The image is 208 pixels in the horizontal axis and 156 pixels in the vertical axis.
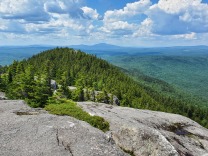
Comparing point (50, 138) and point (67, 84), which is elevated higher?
point (50, 138)

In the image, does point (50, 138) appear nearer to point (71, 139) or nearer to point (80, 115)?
point (71, 139)

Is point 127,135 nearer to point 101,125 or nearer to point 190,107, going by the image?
point 101,125

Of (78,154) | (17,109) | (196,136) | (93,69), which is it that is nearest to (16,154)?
(78,154)

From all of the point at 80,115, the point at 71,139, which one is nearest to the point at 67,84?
the point at 80,115

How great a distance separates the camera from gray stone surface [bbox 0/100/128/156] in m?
19.7

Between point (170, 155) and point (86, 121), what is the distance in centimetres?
1075

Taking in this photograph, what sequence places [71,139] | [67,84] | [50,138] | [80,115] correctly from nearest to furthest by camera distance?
[50,138]
[71,139]
[80,115]
[67,84]

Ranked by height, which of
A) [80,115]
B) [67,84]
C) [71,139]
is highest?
[71,139]

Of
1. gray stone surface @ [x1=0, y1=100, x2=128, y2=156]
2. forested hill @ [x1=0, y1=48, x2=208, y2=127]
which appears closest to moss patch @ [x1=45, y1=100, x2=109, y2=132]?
gray stone surface @ [x1=0, y1=100, x2=128, y2=156]

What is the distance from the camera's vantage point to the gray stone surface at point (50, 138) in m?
19.7

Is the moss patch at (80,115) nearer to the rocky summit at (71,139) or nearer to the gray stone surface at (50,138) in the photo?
the rocky summit at (71,139)

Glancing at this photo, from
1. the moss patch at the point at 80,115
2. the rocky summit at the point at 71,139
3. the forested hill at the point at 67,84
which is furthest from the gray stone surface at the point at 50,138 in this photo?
the forested hill at the point at 67,84

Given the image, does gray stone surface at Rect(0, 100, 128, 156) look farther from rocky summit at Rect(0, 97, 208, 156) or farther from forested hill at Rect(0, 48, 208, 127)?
forested hill at Rect(0, 48, 208, 127)

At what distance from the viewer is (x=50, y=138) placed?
21688mm
